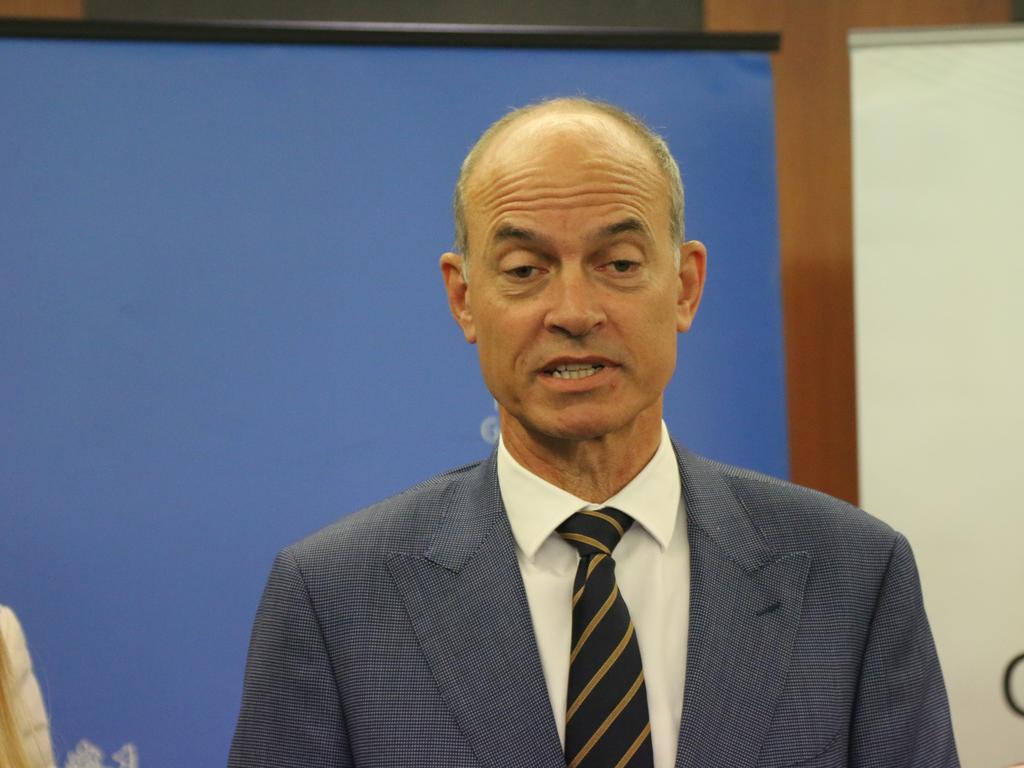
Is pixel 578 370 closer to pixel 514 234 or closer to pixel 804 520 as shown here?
pixel 514 234

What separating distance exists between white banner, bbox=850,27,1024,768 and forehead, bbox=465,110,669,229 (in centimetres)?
111

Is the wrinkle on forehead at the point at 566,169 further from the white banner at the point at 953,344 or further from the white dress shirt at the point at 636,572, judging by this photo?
the white banner at the point at 953,344

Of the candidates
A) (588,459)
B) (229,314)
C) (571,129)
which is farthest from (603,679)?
(229,314)

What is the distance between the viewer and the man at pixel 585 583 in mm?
1267

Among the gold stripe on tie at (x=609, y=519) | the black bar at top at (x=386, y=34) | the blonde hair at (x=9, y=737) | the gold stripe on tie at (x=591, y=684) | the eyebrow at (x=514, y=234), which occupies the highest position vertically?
the black bar at top at (x=386, y=34)

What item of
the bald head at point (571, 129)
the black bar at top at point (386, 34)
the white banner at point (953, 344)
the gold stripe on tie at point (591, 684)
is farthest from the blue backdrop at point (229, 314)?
the gold stripe on tie at point (591, 684)

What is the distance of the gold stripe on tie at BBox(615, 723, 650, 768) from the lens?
1.23 metres

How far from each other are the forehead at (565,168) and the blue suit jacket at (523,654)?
0.34 m

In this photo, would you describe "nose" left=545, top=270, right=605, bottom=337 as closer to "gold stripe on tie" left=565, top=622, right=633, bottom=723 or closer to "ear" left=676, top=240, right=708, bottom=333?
"ear" left=676, top=240, right=708, bottom=333

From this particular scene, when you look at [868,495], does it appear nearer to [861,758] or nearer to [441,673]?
[861,758]

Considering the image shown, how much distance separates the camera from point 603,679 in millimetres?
1263

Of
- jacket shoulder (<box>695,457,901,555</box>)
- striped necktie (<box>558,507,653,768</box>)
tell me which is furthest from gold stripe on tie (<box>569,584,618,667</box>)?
jacket shoulder (<box>695,457,901,555</box>)

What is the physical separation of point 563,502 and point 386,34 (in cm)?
130

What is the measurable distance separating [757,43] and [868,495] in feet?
2.94
